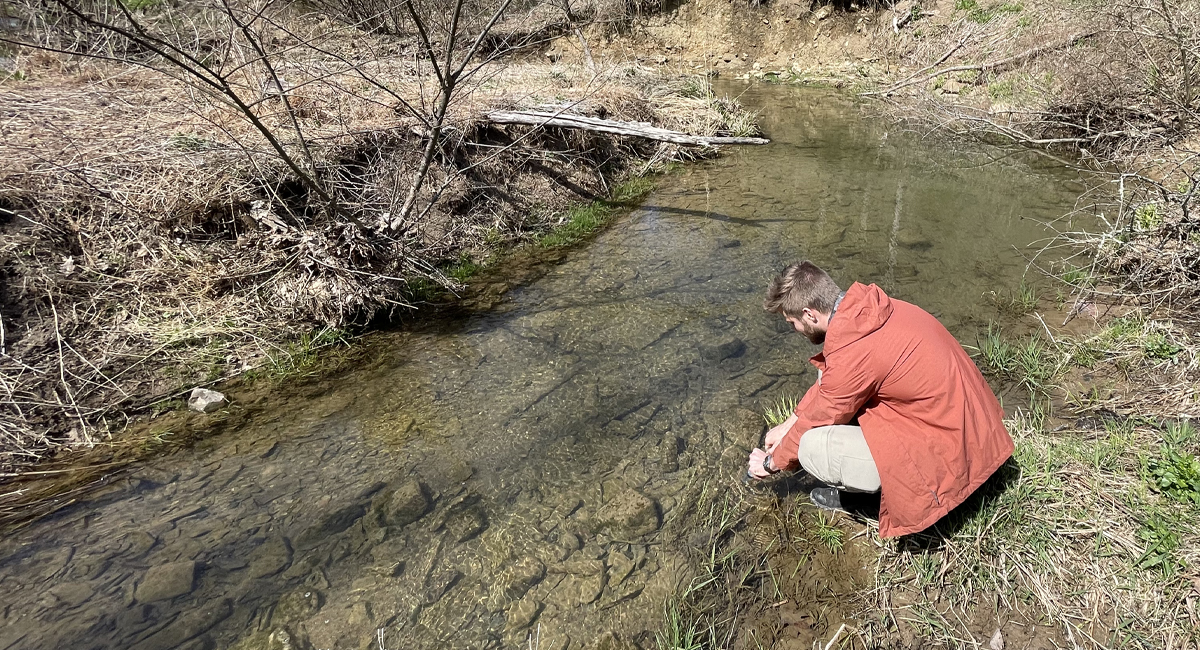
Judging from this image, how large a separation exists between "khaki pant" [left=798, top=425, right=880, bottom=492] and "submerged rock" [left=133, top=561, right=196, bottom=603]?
2.93 meters

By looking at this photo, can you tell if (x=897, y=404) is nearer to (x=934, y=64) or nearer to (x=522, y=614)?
(x=522, y=614)

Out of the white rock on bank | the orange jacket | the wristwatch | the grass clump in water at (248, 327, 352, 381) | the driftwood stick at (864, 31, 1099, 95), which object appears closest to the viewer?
the orange jacket

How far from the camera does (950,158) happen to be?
911cm

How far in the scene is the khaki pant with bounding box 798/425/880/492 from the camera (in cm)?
267

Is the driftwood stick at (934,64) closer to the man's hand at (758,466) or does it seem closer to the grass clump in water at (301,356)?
the man's hand at (758,466)

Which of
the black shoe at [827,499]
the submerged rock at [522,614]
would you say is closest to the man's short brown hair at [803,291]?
the black shoe at [827,499]

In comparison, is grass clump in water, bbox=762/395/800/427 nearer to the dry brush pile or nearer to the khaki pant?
the khaki pant

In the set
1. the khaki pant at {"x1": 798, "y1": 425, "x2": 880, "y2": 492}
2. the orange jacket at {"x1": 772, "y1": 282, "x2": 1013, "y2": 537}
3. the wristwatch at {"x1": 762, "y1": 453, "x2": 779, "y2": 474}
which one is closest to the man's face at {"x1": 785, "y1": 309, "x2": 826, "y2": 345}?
the orange jacket at {"x1": 772, "y1": 282, "x2": 1013, "y2": 537}

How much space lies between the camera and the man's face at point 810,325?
2.67 metres

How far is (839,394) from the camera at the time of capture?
8.37ft

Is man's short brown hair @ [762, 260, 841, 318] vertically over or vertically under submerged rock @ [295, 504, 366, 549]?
over

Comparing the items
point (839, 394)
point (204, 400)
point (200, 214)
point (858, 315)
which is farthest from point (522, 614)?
point (200, 214)

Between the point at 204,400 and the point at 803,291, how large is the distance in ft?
12.6

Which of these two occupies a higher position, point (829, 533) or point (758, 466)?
point (758, 466)
